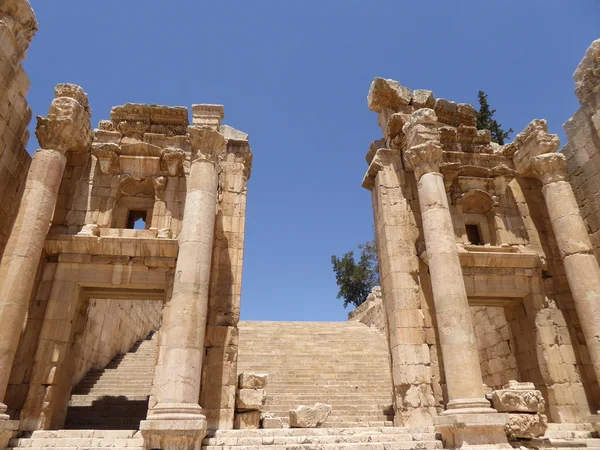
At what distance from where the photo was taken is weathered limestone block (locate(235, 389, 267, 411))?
9.75 m

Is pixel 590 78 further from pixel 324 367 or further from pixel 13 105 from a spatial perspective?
pixel 13 105

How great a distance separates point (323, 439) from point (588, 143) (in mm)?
11404

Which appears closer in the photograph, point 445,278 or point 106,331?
point 445,278

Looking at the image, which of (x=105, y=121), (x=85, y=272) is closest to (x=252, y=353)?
(x=85, y=272)

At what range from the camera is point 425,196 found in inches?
423

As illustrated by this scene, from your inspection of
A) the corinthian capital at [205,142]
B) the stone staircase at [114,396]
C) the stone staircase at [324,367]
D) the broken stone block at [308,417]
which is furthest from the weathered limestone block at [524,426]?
the stone staircase at [114,396]

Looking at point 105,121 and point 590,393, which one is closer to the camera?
point 590,393

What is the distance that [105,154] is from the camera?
11891mm

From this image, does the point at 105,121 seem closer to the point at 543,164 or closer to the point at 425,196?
the point at 425,196

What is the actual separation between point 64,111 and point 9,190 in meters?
2.76

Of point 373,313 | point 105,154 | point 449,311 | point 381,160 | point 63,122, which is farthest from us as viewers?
point 373,313

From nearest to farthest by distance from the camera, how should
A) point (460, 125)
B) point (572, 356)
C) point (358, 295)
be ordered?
point (572, 356)
point (460, 125)
point (358, 295)

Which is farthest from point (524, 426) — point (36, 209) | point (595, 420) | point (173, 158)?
point (36, 209)

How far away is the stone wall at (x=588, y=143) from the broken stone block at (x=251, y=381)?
992 centimetres
